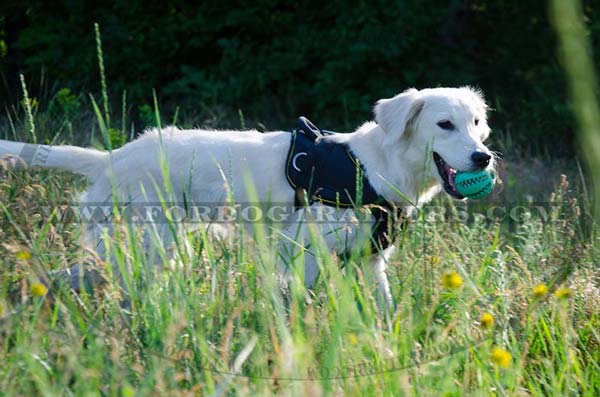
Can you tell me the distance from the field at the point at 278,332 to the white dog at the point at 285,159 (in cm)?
48

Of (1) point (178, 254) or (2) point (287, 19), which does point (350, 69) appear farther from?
(1) point (178, 254)

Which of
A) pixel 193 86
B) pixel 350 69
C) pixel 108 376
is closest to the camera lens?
pixel 108 376

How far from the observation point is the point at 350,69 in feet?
24.1

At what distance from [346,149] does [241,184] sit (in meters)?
0.53

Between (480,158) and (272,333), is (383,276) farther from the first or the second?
(272,333)

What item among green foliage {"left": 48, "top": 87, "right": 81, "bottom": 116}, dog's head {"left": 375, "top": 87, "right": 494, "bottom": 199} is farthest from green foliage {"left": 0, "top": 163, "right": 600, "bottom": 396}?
green foliage {"left": 48, "top": 87, "right": 81, "bottom": 116}

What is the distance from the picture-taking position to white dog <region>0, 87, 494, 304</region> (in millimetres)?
3273

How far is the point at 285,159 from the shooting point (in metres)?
3.50

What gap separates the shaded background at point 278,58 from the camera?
7336 mm

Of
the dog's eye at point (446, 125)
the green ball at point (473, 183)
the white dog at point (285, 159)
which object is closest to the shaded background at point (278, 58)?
the white dog at point (285, 159)

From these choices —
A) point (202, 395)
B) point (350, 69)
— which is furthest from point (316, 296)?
point (350, 69)

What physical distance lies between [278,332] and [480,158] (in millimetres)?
1380

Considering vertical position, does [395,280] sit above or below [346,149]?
below

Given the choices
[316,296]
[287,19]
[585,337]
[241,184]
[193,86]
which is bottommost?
[585,337]
